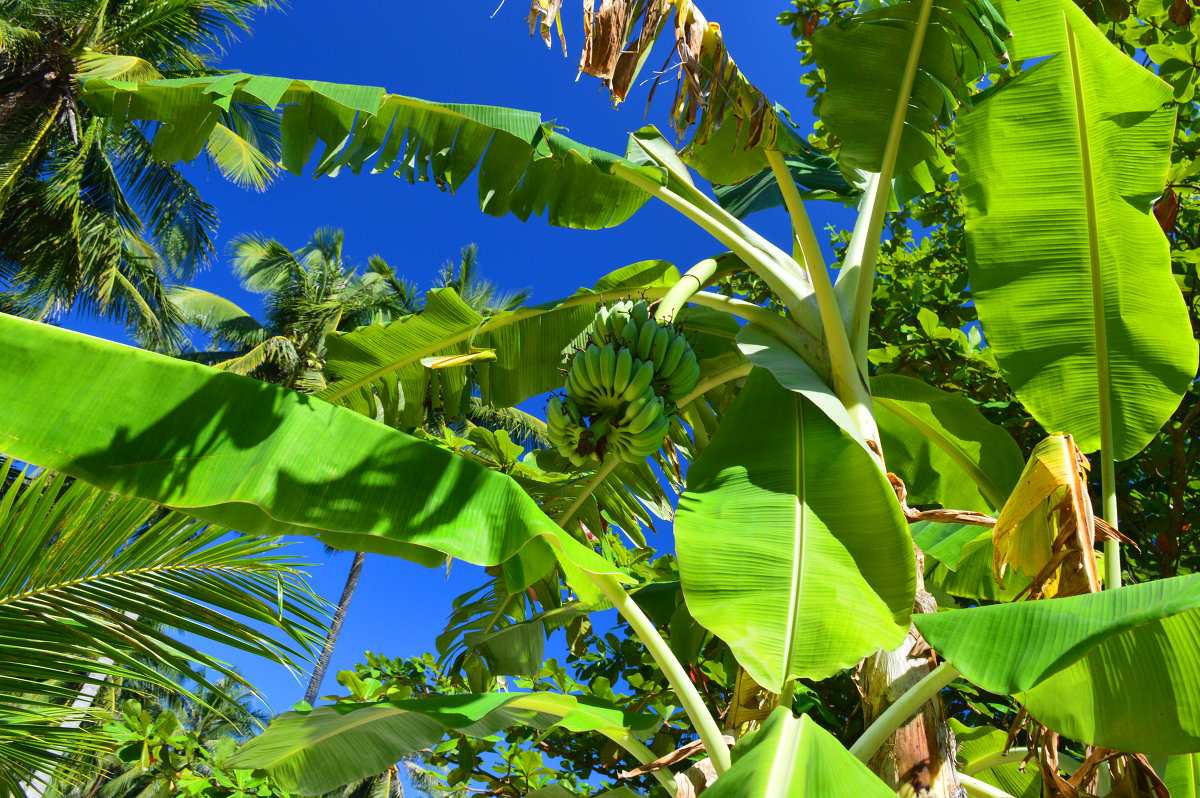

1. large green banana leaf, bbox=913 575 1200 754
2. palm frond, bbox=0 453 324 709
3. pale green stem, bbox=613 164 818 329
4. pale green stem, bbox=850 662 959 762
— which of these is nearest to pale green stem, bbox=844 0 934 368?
pale green stem, bbox=613 164 818 329

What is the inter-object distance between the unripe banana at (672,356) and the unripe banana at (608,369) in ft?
0.49

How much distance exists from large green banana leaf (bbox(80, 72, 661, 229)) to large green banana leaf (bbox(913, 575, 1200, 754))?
1.60 metres

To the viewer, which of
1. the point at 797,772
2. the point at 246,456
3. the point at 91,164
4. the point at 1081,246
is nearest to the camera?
the point at 797,772

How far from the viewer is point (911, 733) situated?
157 centimetres

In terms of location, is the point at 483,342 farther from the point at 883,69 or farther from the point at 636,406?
the point at 883,69

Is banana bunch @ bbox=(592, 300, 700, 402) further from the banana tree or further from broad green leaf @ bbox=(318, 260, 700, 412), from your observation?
broad green leaf @ bbox=(318, 260, 700, 412)

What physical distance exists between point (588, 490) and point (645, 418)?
2.89ft

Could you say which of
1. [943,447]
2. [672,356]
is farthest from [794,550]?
[943,447]

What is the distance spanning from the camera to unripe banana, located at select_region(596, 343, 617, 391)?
5.98 ft

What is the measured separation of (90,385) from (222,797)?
1854 mm

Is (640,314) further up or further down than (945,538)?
further up

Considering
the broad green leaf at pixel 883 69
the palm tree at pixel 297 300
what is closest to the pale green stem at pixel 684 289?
the broad green leaf at pixel 883 69

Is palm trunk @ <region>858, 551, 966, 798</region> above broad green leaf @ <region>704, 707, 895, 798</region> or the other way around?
above

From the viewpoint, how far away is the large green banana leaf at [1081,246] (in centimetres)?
196
